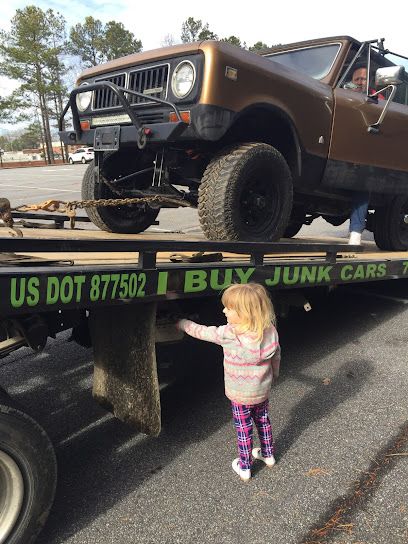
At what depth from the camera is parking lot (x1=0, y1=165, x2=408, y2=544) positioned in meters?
2.06

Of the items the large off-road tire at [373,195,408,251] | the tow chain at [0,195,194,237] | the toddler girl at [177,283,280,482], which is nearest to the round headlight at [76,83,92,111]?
the tow chain at [0,195,194,237]

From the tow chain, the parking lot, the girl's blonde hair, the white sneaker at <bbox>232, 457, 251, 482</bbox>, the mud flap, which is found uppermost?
the tow chain

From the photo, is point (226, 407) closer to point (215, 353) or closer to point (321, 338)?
point (215, 353)

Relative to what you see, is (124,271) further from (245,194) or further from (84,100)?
(84,100)

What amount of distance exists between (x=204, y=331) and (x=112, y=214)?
7.12 feet

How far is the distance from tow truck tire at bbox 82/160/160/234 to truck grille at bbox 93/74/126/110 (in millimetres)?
480

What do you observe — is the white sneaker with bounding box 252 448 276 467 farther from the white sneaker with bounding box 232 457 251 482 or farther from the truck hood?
the truck hood

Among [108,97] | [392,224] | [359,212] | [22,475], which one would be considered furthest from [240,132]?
[22,475]

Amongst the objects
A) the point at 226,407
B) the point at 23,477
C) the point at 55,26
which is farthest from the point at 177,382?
the point at 55,26

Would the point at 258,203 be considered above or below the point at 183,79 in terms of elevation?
below

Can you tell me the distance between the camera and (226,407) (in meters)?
3.02

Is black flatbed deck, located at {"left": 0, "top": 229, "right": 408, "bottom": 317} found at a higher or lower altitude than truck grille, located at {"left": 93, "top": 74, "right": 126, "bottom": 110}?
lower

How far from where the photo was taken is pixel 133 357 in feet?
7.95

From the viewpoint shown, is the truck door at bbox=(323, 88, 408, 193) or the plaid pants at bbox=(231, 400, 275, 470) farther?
the truck door at bbox=(323, 88, 408, 193)
